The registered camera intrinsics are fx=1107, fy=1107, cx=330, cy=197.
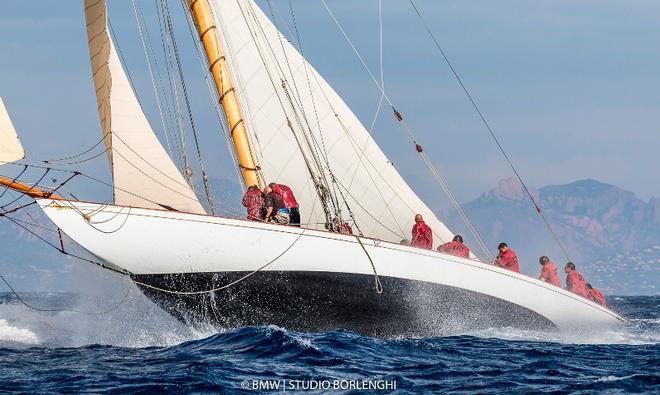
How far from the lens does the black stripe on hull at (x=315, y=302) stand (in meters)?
20.6

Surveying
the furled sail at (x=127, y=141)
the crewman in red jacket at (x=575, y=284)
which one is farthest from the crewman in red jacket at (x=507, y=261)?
the furled sail at (x=127, y=141)

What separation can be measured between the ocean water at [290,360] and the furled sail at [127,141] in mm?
2381

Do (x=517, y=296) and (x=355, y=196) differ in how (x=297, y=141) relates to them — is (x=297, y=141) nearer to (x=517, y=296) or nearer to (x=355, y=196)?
(x=355, y=196)

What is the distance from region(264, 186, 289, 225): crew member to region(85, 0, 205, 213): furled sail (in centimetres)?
166

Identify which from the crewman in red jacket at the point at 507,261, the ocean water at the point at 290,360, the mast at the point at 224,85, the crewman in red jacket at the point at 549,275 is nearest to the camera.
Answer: the ocean water at the point at 290,360

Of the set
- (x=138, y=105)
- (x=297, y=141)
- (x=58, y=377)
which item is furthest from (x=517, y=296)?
(x=58, y=377)

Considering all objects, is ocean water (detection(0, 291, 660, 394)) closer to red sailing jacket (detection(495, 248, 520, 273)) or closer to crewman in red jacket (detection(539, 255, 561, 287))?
red sailing jacket (detection(495, 248, 520, 273))

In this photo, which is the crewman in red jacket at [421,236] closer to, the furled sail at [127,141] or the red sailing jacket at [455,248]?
the red sailing jacket at [455,248]

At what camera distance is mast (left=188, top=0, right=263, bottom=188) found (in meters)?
23.9

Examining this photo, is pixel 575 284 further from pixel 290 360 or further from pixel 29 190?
pixel 29 190

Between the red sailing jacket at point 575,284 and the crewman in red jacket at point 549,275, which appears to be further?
the red sailing jacket at point 575,284

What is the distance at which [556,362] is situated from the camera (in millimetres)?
18609

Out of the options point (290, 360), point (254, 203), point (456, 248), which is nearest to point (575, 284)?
point (456, 248)

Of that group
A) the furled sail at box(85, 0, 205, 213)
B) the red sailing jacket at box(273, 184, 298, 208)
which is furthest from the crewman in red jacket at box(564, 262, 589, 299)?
the furled sail at box(85, 0, 205, 213)
